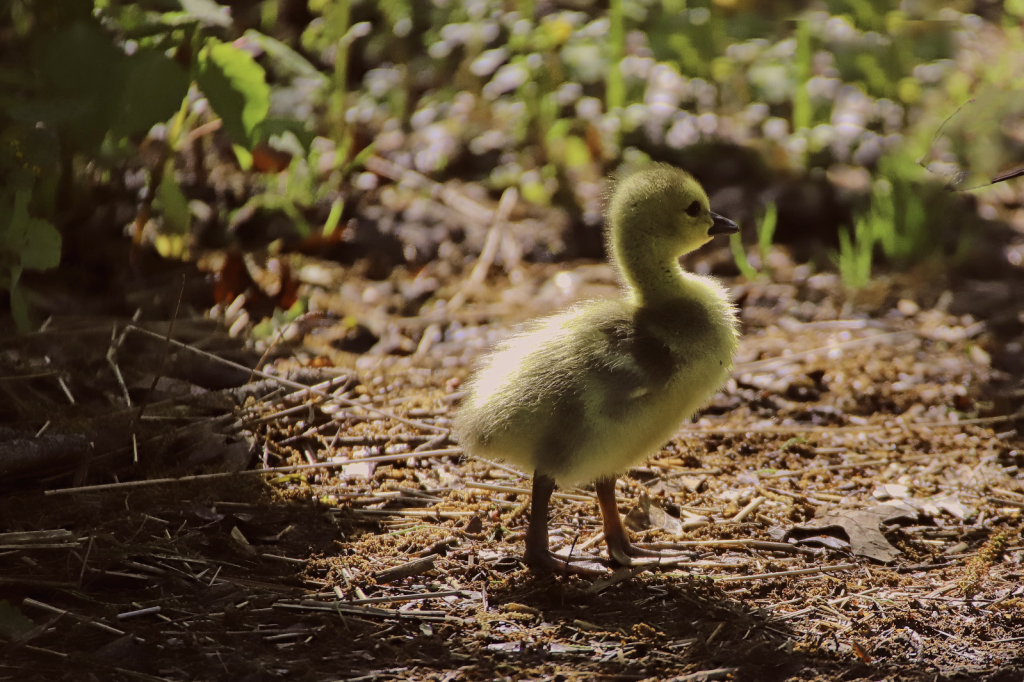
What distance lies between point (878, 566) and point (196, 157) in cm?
469

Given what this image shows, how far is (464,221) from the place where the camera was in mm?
6586

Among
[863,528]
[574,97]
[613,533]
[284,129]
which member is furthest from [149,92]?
[574,97]

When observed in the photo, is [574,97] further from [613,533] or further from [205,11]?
[613,533]

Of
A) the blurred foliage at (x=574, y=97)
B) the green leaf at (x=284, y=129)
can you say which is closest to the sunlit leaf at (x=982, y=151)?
the blurred foliage at (x=574, y=97)

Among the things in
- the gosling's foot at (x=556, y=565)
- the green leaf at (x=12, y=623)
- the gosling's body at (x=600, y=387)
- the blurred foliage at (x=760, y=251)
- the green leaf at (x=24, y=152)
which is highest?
the green leaf at (x=24, y=152)

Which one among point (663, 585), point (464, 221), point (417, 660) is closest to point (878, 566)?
point (663, 585)

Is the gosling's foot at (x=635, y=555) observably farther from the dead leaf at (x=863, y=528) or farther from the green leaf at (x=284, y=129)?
the green leaf at (x=284, y=129)

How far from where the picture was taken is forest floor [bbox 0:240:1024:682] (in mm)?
2773

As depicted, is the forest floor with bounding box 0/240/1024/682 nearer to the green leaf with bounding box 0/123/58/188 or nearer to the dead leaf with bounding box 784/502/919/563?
the dead leaf with bounding box 784/502/919/563

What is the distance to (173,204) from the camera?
5.32 meters

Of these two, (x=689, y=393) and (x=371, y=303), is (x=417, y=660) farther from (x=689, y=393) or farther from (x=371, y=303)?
(x=371, y=303)

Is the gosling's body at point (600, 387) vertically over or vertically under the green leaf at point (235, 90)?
under

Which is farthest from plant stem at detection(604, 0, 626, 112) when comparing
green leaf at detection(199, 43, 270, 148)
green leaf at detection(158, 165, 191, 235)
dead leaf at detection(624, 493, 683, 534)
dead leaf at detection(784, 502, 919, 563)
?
dead leaf at detection(784, 502, 919, 563)

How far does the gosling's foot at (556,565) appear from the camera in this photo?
321cm
